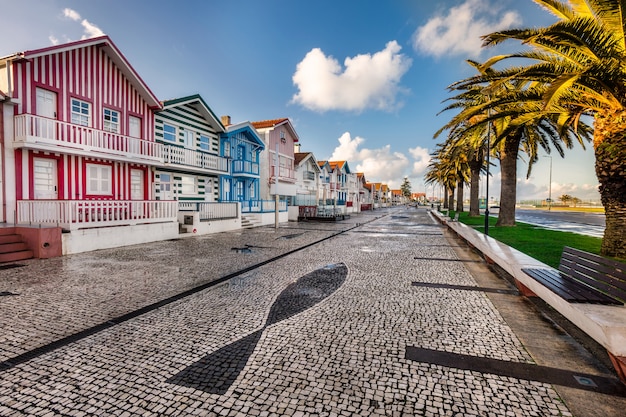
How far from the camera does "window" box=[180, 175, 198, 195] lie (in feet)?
59.8

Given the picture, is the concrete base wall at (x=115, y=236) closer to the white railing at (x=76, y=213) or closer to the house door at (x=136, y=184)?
the white railing at (x=76, y=213)

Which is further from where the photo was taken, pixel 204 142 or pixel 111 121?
pixel 204 142

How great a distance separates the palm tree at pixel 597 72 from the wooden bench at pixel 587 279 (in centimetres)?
322

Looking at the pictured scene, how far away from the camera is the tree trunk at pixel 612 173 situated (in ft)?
23.1

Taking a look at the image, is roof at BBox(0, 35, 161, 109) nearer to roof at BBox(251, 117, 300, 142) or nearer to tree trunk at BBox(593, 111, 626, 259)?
roof at BBox(251, 117, 300, 142)

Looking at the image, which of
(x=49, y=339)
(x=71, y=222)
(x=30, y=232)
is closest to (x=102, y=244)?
(x=71, y=222)

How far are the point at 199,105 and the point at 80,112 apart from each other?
6.77 m

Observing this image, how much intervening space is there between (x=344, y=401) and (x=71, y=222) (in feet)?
36.8

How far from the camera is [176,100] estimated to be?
17.3 metres

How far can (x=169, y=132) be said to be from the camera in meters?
17.6

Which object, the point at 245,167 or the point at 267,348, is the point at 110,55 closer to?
the point at 245,167

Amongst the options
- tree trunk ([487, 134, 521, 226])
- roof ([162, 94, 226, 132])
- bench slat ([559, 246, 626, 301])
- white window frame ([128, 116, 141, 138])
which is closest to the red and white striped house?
white window frame ([128, 116, 141, 138])

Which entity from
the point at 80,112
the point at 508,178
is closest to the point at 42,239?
the point at 80,112

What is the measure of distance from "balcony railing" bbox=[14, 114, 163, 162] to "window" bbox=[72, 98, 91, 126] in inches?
37.0
